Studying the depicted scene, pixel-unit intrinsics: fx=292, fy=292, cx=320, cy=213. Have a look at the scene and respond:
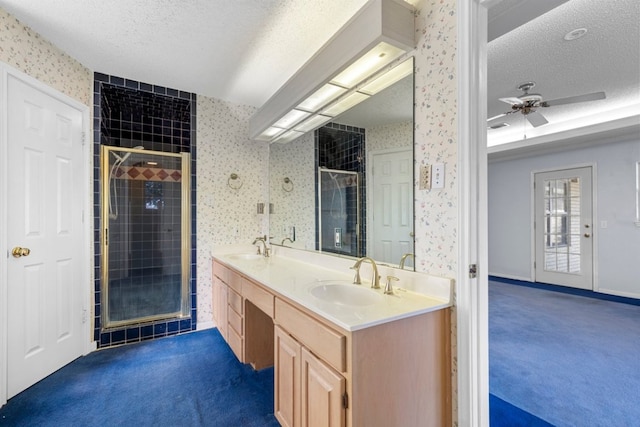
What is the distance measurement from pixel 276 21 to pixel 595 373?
3.29m

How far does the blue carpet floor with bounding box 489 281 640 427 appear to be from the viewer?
1706mm

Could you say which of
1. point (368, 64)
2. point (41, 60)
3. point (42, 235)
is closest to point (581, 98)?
point (368, 64)

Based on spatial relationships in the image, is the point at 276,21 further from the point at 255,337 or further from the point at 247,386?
the point at 247,386

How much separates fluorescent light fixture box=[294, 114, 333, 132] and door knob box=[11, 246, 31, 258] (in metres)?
2.18

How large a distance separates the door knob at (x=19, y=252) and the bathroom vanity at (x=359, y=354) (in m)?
1.67

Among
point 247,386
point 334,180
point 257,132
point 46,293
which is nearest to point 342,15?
point 334,180

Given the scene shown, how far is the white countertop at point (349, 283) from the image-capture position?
3.85 ft

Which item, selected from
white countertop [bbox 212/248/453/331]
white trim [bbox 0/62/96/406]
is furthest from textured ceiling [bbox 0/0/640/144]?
white countertop [bbox 212/248/453/331]

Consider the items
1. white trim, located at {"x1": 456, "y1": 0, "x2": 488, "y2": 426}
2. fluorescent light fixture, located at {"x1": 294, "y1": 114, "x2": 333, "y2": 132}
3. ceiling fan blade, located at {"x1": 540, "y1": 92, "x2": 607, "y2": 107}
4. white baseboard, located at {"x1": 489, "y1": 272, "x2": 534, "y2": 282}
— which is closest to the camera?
white trim, located at {"x1": 456, "y1": 0, "x2": 488, "y2": 426}

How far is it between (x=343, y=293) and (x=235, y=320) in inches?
41.9

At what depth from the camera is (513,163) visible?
5328 mm

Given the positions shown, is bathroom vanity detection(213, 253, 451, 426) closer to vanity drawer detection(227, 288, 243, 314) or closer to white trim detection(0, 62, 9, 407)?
vanity drawer detection(227, 288, 243, 314)

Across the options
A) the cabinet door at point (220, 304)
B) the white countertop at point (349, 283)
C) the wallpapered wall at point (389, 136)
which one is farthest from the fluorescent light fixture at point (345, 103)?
the cabinet door at point (220, 304)

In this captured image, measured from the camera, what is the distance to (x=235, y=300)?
7.52 feet
